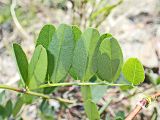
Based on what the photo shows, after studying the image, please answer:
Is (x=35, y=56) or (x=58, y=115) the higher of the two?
(x=35, y=56)

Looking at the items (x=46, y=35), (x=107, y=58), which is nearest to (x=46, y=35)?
(x=46, y=35)

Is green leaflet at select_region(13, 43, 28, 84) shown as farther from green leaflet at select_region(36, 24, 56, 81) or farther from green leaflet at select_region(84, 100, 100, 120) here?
green leaflet at select_region(84, 100, 100, 120)

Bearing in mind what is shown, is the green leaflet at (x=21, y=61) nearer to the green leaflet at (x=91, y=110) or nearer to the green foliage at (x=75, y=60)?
the green foliage at (x=75, y=60)

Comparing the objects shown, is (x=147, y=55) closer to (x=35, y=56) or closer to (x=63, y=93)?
(x=63, y=93)

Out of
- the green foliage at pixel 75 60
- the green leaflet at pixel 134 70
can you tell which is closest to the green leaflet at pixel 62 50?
the green foliage at pixel 75 60

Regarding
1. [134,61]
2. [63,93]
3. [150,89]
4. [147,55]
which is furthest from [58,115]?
[134,61]
